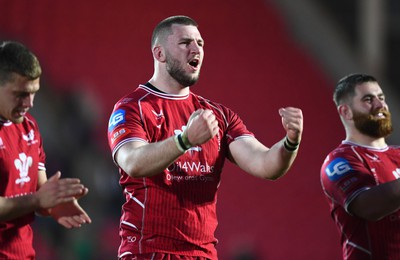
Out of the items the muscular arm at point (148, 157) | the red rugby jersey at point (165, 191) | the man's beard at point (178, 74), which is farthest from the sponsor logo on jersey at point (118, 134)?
the man's beard at point (178, 74)

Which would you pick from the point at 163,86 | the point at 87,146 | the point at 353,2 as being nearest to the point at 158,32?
the point at 163,86

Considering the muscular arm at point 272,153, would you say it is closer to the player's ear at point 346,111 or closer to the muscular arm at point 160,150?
the muscular arm at point 160,150

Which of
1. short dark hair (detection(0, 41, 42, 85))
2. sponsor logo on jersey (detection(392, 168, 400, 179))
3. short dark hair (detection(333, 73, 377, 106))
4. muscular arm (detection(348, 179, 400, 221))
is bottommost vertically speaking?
muscular arm (detection(348, 179, 400, 221))

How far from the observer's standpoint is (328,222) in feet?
37.1

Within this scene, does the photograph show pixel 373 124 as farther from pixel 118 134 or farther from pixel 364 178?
pixel 118 134

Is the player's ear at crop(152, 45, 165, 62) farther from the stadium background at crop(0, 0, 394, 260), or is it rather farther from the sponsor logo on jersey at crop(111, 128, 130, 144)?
the stadium background at crop(0, 0, 394, 260)

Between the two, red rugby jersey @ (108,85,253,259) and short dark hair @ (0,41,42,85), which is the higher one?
short dark hair @ (0,41,42,85)

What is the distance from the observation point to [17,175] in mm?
4371

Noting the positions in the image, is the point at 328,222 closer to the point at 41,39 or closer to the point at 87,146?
the point at 87,146

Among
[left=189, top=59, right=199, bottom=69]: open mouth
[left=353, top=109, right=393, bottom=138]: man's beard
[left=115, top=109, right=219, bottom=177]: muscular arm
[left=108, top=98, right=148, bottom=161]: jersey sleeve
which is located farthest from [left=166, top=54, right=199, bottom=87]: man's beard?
[left=353, top=109, right=393, bottom=138]: man's beard

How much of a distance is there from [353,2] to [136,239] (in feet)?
34.0

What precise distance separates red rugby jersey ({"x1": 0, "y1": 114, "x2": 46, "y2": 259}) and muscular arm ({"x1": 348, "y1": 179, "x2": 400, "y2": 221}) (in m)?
1.93

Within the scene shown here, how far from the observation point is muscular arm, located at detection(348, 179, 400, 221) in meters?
4.67

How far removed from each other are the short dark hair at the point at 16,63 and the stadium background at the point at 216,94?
500 cm
